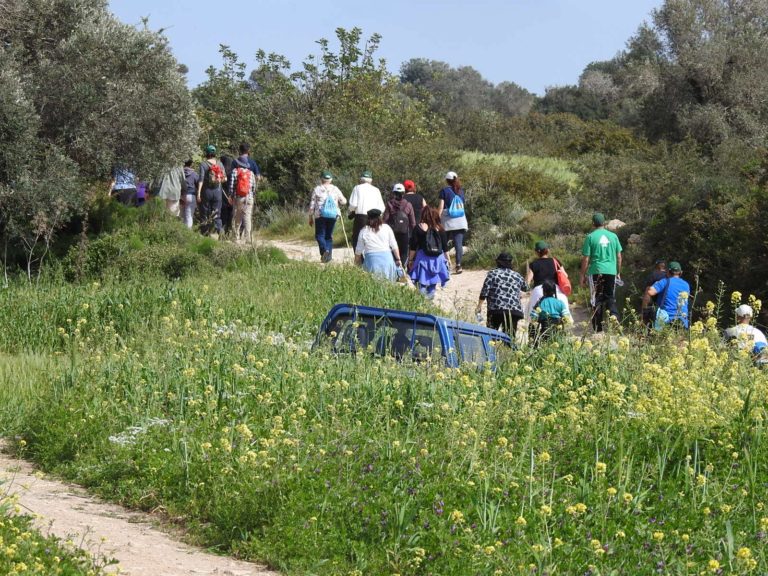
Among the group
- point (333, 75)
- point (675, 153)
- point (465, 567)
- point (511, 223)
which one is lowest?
point (465, 567)

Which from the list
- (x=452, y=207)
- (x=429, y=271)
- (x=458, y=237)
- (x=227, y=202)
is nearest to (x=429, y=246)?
(x=429, y=271)

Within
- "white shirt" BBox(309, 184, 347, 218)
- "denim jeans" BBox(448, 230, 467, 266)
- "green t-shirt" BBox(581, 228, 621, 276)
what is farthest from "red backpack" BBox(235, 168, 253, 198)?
"green t-shirt" BBox(581, 228, 621, 276)

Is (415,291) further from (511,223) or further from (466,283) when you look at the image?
(511,223)

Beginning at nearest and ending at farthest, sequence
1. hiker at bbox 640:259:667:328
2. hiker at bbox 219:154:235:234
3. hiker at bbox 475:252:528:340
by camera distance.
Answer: hiker at bbox 475:252:528:340, hiker at bbox 640:259:667:328, hiker at bbox 219:154:235:234

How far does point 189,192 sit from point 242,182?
951mm

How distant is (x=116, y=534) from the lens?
21.4ft

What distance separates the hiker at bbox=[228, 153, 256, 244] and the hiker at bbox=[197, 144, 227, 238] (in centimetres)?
26

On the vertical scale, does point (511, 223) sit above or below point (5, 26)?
below

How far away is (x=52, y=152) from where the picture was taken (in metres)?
17.4

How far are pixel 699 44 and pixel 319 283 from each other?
75.3 feet

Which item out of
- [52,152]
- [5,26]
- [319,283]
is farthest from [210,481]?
[5,26]

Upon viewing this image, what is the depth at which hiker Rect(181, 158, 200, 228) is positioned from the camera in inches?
819

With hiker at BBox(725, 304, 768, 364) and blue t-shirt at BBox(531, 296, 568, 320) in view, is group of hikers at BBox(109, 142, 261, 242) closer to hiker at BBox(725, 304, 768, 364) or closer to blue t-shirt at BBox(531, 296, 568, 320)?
blue t-shirt at BBox(531, 296, 568, 320)

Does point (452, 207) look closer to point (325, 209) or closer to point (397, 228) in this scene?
point (397, 228)
